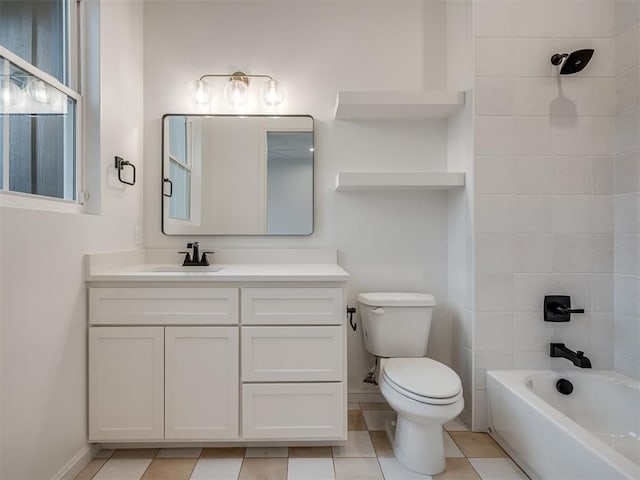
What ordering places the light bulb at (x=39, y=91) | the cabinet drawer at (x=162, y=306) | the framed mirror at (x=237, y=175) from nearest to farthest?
the light bulb at (x=39, y=91), the cabinet drawer at (x=162, y=306), the framed mirror at (x=237, y=175)

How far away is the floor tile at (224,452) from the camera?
1769 millimetres

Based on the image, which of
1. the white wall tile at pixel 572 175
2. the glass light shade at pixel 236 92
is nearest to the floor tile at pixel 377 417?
the white wall tile at pixel 572 175

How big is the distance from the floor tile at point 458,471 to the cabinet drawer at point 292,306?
0.81 metres

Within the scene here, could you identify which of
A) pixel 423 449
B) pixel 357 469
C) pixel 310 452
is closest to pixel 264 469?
pixel 310 452

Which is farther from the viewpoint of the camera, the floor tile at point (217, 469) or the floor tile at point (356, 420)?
the floor tile at point (356, 420)

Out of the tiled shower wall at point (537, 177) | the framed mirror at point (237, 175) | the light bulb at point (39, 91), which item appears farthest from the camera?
the framed mirror at point (237, 175)

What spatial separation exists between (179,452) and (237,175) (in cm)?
154

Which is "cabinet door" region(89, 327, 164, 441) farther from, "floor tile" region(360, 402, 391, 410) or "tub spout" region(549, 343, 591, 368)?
"tub spout" region(549, 343, 591, 368)

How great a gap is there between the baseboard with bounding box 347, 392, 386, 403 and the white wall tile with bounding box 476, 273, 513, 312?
0.86 m

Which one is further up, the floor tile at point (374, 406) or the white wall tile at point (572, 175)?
the white wall tile at point (572, 175)

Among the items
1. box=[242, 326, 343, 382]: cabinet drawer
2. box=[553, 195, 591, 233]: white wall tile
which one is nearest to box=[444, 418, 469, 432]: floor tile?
box=[242, 326, 343, 382]: cabinet drawer

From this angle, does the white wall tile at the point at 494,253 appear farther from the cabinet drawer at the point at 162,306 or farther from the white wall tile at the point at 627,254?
the cabinet drawer at the point at 162,306

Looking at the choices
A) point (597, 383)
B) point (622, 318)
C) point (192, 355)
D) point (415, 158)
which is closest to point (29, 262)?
point (192, 355)

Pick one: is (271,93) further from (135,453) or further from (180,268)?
(135,453)
